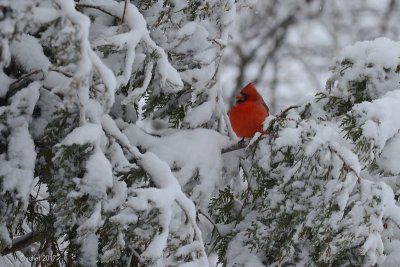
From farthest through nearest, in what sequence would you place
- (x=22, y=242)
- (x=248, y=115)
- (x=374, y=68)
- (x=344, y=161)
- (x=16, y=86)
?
(x=248, y=115)
(x=374, y=68)
(x=22, y=242)
(x=344, y=161)
(x=16, y=86)

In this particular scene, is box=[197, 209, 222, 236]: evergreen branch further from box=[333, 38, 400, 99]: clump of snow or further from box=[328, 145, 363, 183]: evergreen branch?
box=[333, 38, 400, 99]: clump of snow

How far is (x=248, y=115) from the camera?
4.42m

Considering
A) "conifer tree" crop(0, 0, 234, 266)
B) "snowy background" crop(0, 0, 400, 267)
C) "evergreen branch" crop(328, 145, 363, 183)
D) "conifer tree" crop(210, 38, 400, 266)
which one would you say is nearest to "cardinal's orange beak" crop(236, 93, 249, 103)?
"snowy background" crop(0, 0, 400, 267)

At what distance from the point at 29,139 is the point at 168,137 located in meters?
0.95

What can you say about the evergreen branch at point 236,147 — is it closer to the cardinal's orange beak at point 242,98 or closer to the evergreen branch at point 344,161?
the evergreen branch at point 344,161

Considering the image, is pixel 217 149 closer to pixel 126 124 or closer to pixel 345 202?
pixel 126 124

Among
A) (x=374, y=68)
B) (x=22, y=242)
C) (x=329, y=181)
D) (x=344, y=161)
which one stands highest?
(x=374, y=68)

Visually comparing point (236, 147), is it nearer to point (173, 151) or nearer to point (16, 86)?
point (173, 151)

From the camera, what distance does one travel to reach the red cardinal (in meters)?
4.26

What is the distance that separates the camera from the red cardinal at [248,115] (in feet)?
14.0

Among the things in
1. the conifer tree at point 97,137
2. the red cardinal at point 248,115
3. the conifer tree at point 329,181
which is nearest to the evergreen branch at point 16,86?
the conifer tree at point 97,137

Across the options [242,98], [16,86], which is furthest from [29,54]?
[242,98]

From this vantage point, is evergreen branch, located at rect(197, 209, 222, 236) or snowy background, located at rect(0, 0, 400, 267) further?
evergreen branch, located at rect(197, 209, 222, 236)

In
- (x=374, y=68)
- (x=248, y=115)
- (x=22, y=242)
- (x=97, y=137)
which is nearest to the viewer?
(x=97, y=137)
